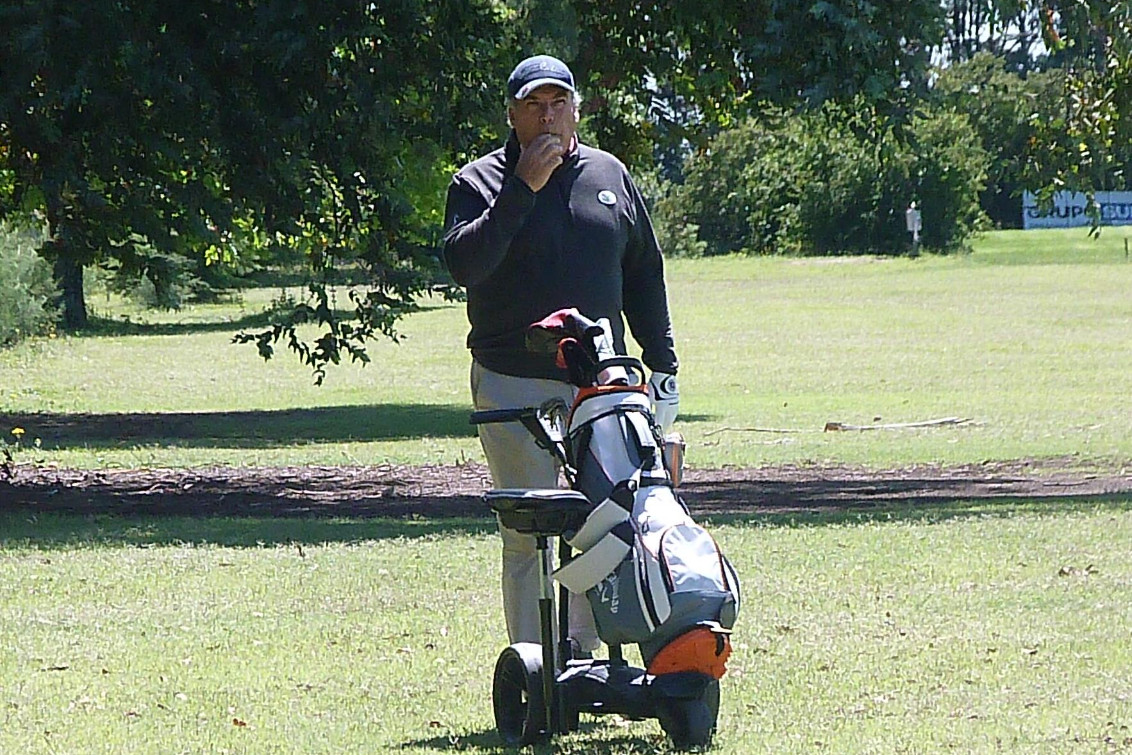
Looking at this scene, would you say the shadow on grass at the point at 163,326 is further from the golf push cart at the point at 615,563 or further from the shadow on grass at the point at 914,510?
the golf push cart at the point at 615,563

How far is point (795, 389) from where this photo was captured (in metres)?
→ 25.2

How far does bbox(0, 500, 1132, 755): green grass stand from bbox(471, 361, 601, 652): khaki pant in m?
0.35

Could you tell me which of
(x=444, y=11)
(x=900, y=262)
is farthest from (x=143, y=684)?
(x=900, y=262)

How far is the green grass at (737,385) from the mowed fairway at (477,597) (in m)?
0.12

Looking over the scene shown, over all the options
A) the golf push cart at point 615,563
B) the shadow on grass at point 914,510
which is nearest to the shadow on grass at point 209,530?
the shadow on grass at point 914,510

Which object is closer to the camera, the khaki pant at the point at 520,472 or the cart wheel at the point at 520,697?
the cart wheel at the point at 520,697

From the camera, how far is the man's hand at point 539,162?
19.8 ft

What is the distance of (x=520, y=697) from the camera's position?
6277 mm

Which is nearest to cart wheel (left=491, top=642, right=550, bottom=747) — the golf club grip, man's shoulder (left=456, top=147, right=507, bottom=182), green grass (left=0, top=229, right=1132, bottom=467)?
the golf club grip

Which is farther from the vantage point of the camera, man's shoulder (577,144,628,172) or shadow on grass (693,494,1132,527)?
shadow on grass (693,494,1132,527)

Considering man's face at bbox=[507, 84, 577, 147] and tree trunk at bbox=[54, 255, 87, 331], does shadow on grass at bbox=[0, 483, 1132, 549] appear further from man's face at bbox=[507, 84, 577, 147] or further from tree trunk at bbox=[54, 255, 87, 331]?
tree trunk at bbox=[54, 255, 87, 331]

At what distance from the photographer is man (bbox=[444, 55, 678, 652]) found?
6.23 meters

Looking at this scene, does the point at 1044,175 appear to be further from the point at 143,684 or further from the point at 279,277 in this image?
the point at 279,277

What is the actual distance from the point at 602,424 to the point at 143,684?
102 inches
